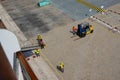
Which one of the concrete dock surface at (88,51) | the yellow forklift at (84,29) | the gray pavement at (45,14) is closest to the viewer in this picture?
the concrete dock surface at (88,51)

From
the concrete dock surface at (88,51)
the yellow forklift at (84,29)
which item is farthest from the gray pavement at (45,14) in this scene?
the yellow forklift at (84,29)

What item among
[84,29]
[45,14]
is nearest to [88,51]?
[84,29]

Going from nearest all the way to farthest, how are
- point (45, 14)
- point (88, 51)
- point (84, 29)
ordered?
point (88, 51), point (84, 29), point (45, 14)

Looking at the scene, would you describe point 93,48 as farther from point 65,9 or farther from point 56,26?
point 65,9

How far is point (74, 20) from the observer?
2752cm

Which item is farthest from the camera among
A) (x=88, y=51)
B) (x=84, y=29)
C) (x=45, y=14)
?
(x=45, y=14)

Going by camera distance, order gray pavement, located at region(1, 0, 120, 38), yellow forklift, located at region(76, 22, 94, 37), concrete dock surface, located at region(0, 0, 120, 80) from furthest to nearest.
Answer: gray pavement, located at region(1, 0, 120, 38)
yellow forklift, located at region(76, 22, 94, 37)
concrete dock surface, located at region(0, 0, 120, 80)

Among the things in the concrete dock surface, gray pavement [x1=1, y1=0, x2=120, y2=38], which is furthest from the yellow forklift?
gray pavement [x1=1, y1=0, x2=120, y2=38]

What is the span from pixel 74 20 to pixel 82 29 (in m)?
4.90

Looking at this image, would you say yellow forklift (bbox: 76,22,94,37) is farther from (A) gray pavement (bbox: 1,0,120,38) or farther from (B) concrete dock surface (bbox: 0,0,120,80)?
(A) gray pavement (bbox: 1,0,120,38)

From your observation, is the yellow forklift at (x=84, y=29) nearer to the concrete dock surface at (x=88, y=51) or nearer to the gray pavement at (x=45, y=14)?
the concrete dock surface at (x=88, y=51)

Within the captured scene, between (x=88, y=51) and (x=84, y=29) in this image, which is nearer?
(x=88, y=51)

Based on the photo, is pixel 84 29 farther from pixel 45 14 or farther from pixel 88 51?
pixel 45 14

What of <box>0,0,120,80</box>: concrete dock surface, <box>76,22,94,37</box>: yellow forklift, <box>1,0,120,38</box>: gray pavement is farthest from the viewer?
<box>1,0,120,38</box>: gray pavement
